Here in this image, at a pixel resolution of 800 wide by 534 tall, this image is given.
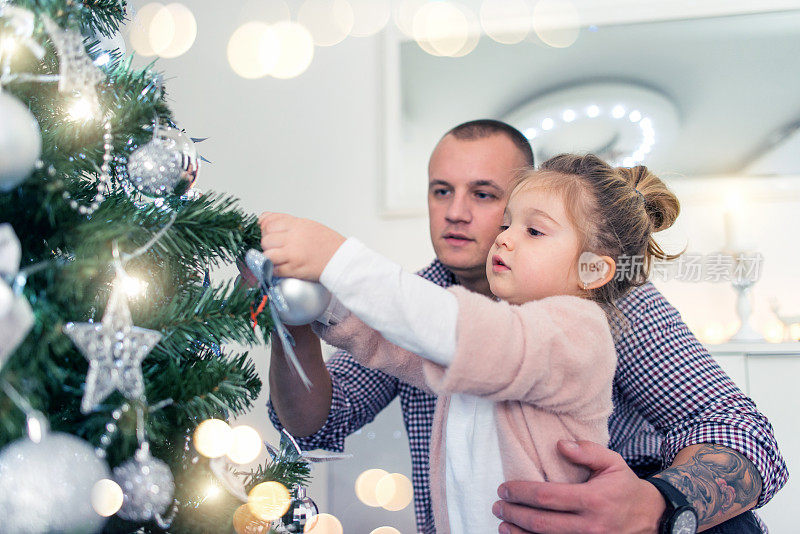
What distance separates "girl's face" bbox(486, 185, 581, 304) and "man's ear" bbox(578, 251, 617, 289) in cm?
1

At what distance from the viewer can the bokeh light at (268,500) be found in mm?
569

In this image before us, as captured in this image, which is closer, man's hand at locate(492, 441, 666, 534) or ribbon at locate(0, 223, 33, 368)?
ribbon at locate(0, 223, 33, 368)

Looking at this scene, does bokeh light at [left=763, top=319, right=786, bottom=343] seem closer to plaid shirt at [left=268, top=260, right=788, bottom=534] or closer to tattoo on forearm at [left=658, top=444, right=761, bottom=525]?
plaid shirt at [left=268, top=260, right=788, bottom=534]

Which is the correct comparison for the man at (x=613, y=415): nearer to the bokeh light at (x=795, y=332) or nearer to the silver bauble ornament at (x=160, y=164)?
the silver bauble ornament at (x=160, y=164)

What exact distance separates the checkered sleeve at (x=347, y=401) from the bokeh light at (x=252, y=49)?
1118 millimetres

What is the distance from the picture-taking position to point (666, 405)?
92 cm

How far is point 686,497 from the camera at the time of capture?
0.74m

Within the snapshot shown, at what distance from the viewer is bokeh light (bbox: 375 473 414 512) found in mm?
1604

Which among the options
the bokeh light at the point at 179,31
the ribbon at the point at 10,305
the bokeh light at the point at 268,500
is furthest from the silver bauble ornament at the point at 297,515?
the bokeh light at the point at 179,31

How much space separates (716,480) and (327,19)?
170cm

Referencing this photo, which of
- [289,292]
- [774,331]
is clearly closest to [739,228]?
[774,331]

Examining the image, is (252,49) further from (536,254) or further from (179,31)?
(536,254)

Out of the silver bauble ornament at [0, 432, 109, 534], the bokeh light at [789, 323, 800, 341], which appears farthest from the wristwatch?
the bokeh light at [789, 323, 800, 341]

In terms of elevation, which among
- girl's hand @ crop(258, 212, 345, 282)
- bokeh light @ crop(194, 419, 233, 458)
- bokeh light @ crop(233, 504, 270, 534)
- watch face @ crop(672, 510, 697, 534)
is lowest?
watch face @ crop(672, 510, 697, 534)
